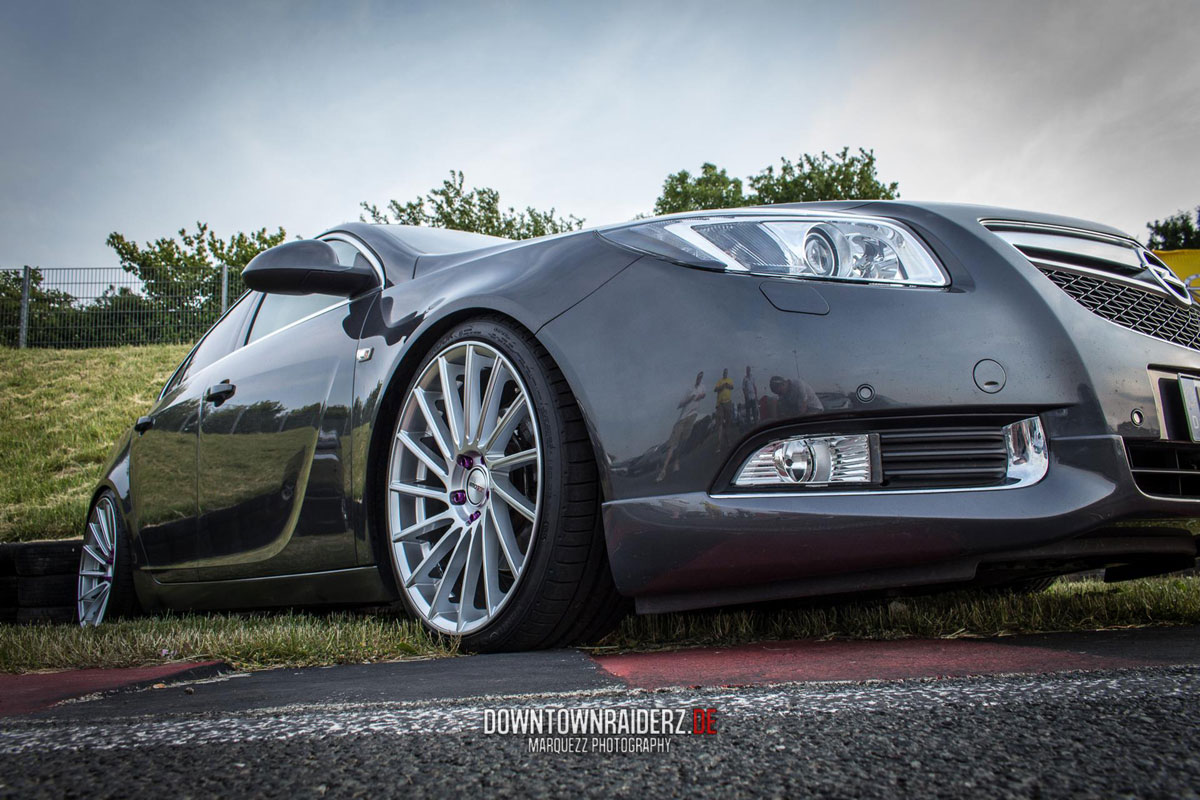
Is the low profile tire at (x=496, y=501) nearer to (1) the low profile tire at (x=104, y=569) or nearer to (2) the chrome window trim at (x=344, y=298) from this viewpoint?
(2) the chrome window trim at (x=344, y=298)

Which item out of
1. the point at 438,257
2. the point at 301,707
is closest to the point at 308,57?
the point at 438,257

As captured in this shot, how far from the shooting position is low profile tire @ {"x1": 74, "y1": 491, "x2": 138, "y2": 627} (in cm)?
405

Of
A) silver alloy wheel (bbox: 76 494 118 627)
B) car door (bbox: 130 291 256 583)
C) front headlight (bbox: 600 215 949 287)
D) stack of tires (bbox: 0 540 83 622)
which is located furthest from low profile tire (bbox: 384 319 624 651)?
stack of tires (bbox: 0 540 83 622)

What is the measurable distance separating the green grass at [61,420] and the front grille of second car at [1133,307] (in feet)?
20.8

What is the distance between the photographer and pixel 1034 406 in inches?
76.5

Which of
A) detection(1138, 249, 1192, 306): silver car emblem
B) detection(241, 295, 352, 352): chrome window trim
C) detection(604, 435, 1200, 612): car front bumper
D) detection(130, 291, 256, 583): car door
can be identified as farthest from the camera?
detection(130, 291, 256, 583): car door

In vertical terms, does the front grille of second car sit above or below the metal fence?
below

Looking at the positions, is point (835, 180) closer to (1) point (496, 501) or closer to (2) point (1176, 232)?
(2) point (1176, 232)

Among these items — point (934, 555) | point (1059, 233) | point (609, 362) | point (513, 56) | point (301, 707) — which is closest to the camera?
point (301, 707)

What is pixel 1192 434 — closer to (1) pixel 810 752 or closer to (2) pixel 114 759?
(1) pixel 810 752

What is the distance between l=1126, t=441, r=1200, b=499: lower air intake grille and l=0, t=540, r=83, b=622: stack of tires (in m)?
4.61

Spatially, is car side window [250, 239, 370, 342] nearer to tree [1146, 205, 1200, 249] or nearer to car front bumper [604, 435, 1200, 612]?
car front bumper [604, 435, 1200, 612]

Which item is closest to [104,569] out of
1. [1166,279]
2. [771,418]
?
[771,418]

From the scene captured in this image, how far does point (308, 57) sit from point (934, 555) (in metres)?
10.9
